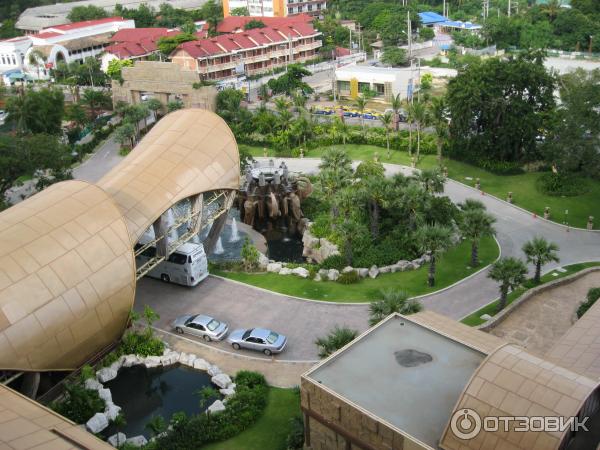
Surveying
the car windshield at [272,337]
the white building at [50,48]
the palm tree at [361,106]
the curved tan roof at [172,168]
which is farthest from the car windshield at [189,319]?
the white building at [50,48]

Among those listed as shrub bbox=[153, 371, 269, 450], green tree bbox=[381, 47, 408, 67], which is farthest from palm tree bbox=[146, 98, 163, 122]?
shrub bbox=[153, 371, 269, 450]

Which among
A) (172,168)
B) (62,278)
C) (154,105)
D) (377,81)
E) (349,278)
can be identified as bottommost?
(349,278)

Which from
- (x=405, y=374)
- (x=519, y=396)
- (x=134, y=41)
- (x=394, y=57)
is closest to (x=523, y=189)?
(x=405, y=374)

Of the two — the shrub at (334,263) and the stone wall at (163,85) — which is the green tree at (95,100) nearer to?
the stone wall at (163,85)

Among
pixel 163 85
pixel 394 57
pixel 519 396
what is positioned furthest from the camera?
pixel 394 57

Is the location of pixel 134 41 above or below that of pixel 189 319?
above

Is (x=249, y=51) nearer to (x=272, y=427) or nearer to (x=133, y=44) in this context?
(x=133, y=44)
